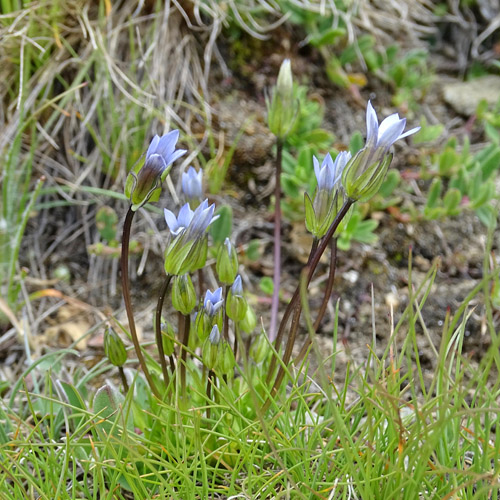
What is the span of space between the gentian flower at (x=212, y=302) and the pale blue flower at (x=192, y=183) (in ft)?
0.99

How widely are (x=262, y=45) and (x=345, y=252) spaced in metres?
1.00

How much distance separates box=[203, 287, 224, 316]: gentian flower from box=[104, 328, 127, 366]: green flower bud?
0.20 m

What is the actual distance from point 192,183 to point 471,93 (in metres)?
1.93

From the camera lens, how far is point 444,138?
2.52 m

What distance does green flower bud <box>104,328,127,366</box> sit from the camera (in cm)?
116

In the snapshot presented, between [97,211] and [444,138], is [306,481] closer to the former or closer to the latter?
[97,211]

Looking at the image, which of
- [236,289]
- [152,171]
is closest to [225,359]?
[236,289]

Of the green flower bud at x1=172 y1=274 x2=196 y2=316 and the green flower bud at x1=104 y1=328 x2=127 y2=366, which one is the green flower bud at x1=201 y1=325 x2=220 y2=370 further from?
the green flower bud at x1=104 y1=328 x2=127 y2=366

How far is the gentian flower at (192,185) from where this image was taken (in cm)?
129

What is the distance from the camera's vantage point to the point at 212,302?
1125mm

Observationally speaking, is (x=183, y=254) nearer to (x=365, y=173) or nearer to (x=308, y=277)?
(x=308, y=277)

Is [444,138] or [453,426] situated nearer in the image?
[453,426]

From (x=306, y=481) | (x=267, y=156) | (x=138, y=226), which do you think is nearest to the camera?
(x=306, y=481)

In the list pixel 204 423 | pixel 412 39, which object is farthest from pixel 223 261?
pixel 412 39
